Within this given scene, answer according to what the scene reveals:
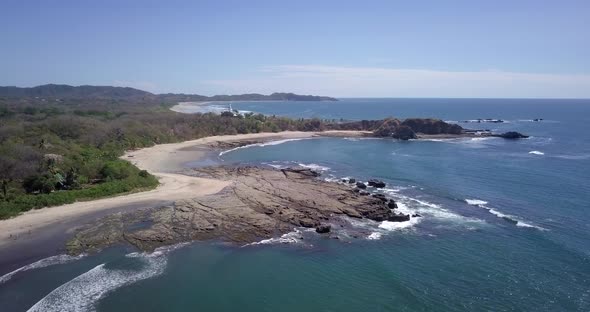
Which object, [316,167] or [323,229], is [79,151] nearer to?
[316,167]

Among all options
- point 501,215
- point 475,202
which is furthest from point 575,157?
point 501,215

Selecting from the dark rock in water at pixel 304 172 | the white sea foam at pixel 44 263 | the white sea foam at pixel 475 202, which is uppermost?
the dark rock in water at pixel 304 172

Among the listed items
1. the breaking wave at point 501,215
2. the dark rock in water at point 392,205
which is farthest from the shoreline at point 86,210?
the breaking wave at point 501,215

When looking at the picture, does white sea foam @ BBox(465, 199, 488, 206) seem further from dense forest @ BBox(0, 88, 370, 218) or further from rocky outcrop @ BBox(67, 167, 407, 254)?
dense forest @ BBox(0, 88, 370, 218)

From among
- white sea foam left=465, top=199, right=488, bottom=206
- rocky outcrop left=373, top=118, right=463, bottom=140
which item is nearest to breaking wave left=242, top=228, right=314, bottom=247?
white sea foam left=465, top=199, right=488, bottom=206

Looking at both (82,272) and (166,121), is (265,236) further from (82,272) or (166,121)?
(166,121)

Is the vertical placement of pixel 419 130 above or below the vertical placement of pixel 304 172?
above

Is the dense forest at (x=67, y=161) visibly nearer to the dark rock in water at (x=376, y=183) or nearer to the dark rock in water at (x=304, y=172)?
the dark rock in water at (x=304, y=172)
